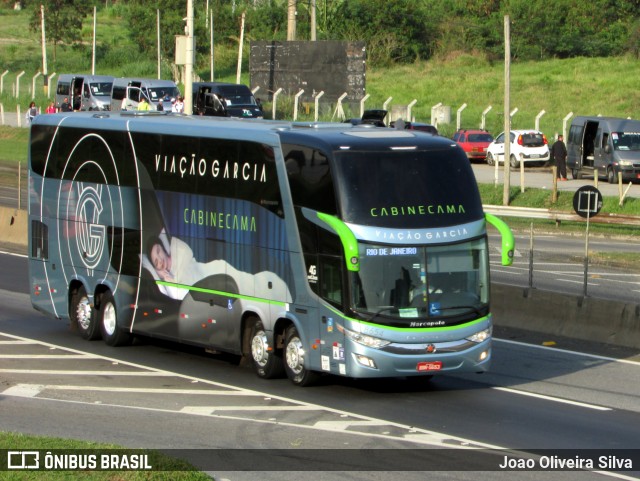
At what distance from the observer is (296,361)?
52.1ft

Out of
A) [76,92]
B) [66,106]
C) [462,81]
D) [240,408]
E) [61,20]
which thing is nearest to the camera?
[240,408]

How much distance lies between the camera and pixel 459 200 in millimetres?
15609

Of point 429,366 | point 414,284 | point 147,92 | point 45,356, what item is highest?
point 147,92

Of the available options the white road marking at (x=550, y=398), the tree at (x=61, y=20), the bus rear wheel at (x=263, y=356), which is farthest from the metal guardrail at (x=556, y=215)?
the tree at (x=61, y=20)

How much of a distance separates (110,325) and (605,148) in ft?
102

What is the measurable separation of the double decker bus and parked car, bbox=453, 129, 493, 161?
36.3 metres

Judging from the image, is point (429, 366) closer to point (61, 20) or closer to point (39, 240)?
point (39, 240)

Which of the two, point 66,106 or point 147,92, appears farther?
point 66,106

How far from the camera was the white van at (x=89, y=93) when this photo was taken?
2511 inches

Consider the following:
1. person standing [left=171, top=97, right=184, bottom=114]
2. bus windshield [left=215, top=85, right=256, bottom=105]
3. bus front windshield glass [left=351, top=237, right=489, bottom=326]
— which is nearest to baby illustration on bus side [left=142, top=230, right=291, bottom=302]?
bus front windshield glass [left=351, top=237, right=489, bottom=326]

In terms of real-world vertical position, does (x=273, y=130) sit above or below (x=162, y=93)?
above

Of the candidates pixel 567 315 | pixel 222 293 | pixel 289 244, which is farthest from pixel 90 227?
pixel 567 315

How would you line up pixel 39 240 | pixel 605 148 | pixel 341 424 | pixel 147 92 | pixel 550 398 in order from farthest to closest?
1. pixel 147 92
2. pixel 605 148
3. pixel 39 240
4. pixel 550 398
5. pixel 341 424

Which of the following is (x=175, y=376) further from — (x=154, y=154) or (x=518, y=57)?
(x=518, y=57)
